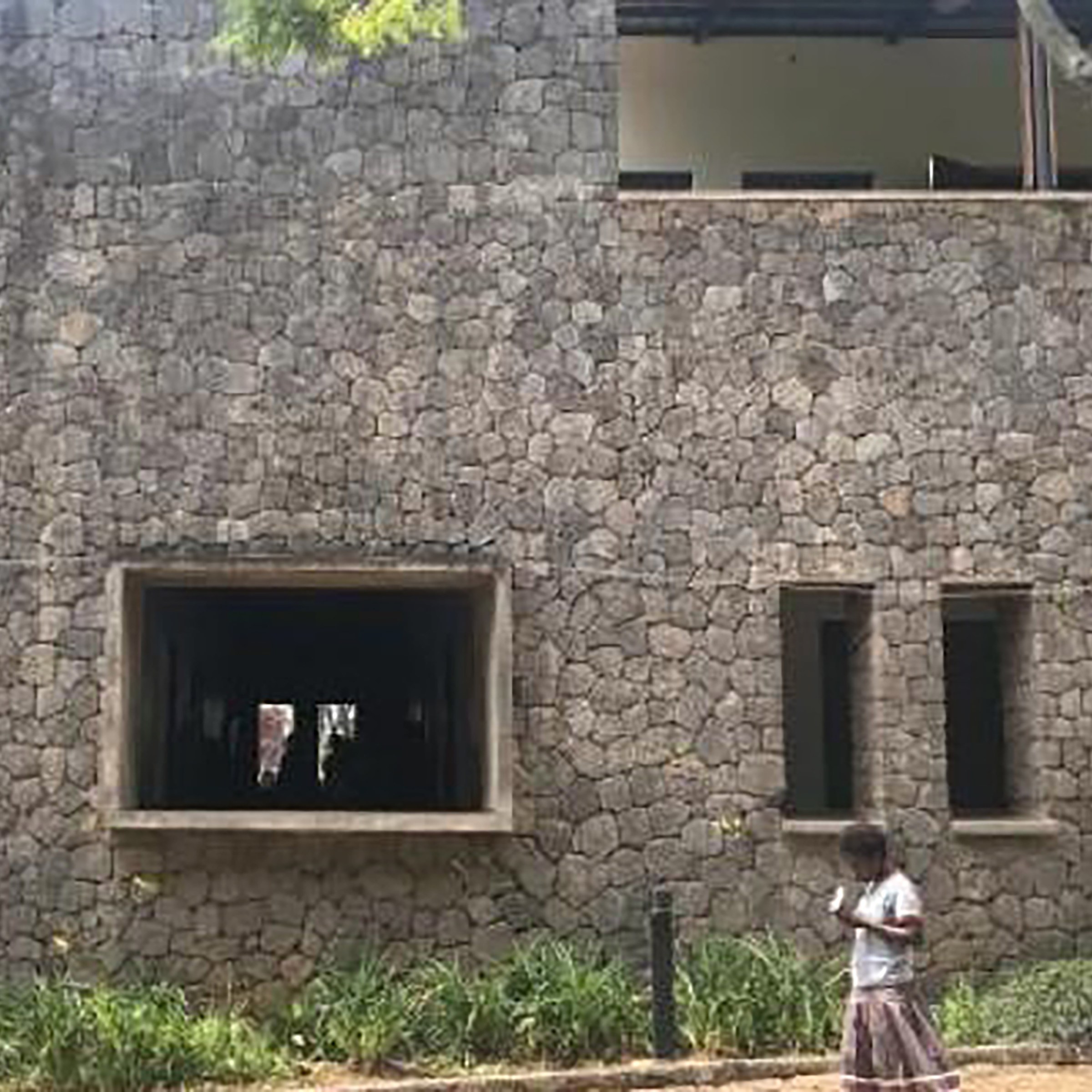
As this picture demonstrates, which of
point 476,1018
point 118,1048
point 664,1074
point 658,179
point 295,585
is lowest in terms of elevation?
point 664,1074

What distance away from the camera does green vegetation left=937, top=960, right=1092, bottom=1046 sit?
11.7 m

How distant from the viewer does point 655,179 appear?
707 inches

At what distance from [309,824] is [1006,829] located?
183 inches

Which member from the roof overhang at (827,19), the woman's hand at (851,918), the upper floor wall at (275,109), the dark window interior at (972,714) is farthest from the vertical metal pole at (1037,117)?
the woman's hand at (851,918)

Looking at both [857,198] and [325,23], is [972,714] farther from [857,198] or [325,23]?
[325,23]

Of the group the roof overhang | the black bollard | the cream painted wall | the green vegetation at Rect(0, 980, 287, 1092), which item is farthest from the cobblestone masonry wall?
the cream painted wall

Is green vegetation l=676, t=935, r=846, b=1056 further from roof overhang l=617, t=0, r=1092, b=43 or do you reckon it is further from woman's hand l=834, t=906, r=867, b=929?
roof overhang l=617, t=0, r=1092, b=43

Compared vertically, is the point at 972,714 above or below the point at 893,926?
above

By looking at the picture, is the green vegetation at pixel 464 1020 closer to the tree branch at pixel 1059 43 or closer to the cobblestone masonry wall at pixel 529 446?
the cobblestone masonry wall at pixel 529 446

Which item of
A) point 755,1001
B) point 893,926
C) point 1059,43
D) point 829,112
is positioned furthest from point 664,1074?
point 829,112

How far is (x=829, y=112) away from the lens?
718 inches

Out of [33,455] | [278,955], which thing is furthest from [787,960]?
[33,455]

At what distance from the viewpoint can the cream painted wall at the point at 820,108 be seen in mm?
18078

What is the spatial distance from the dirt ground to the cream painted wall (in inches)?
363
